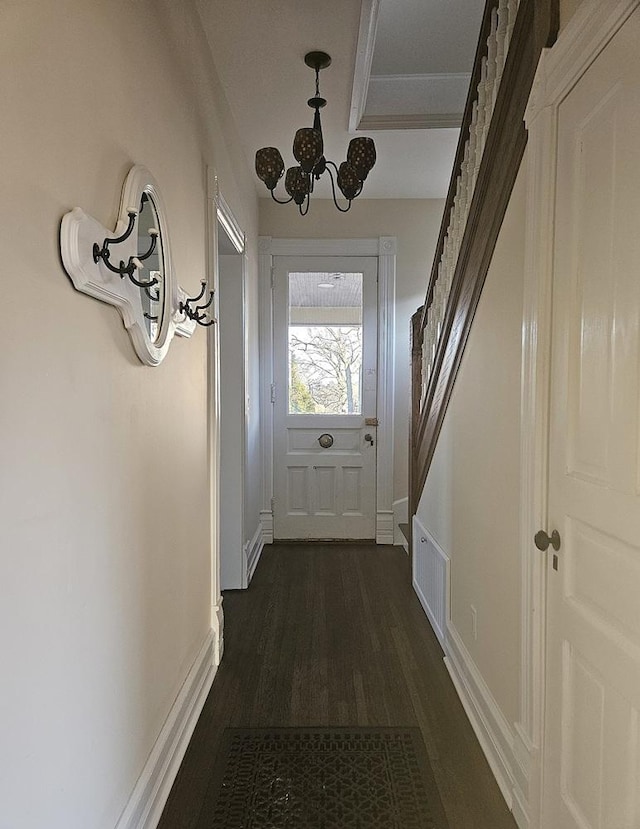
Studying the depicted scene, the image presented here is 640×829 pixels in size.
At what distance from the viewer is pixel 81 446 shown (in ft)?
4.01

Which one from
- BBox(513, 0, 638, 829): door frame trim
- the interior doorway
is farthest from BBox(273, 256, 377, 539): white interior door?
BBox(513, 0, 638, 829): door frame trim

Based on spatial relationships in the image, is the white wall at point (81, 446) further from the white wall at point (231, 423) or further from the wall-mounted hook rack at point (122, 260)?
the white wall at point (231, 423)

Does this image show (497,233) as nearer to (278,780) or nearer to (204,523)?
(204,523)

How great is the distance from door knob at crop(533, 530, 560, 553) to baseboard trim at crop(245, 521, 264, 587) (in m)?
2.41

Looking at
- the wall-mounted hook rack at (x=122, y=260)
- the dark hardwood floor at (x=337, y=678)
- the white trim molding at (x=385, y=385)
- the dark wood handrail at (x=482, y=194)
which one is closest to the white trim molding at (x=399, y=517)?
the white trim molding at (x=385, y=385)

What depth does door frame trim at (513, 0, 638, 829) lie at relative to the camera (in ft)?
4.87

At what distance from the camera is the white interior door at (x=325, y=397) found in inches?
179

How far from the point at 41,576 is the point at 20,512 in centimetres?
14

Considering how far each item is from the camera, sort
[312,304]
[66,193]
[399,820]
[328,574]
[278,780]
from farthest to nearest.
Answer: [312,304]
[328,574]
[278,780]
[399,820]
[66,193]

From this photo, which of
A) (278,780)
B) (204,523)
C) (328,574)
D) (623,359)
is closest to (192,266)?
(204,523)

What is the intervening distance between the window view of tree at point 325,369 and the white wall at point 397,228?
0.34m

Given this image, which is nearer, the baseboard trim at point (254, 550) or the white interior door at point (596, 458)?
the white interior door at point (596, 458)

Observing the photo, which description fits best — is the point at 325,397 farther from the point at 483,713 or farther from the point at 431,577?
the point at 483,713

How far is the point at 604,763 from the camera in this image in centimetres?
124
